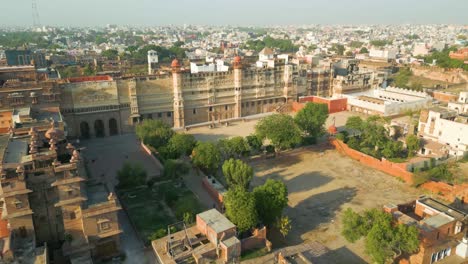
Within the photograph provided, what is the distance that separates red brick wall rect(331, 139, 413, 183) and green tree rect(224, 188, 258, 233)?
17.2 m

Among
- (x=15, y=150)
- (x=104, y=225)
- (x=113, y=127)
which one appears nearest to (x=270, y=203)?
(x=104, y=225)

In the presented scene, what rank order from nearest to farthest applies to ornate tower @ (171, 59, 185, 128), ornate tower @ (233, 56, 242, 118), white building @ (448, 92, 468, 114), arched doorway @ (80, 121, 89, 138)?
arched doorway @ (80, 121, 89, 138)
white building @ (448, 92, 468, 114)
ornate tower @ (171, 59, 185, 128)
ornate tower @ (233, 56, 242, 118)

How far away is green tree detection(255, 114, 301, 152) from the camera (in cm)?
3784

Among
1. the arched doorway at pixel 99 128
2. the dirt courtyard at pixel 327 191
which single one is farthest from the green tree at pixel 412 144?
the arched doorway at pixel 99 128

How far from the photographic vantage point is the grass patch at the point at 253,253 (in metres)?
22.0

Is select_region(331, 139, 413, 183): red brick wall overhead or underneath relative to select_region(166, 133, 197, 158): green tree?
underneath

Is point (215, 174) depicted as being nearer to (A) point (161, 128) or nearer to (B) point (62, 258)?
(A) point (161, 128)

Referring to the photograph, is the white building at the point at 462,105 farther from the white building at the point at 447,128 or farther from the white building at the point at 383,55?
the white building at the point at 383,55

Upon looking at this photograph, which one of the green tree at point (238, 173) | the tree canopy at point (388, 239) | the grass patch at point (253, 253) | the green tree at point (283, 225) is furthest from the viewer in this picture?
the green tree at point (238, 173)

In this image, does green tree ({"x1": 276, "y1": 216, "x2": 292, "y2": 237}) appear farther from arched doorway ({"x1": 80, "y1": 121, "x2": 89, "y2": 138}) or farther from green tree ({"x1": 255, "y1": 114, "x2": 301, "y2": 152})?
arched doorway ({"x1": 80, "y1": 121, "x2": 89, "y2": 138})

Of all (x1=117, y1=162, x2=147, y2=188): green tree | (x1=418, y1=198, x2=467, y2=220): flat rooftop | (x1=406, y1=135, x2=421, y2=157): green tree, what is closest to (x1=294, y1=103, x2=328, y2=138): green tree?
(x1=406, y1=135, x2=421, y2=157): green tree

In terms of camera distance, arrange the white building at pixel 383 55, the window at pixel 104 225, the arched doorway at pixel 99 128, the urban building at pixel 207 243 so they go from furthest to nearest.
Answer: the white building at pixel 383 55
the arched doorway at pixel 99 128
the window at pixel 104 225
the urban building at pixel 207 243

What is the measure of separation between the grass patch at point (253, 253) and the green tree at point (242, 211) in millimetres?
1352

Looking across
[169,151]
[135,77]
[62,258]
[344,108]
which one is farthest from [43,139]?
[344,108]
